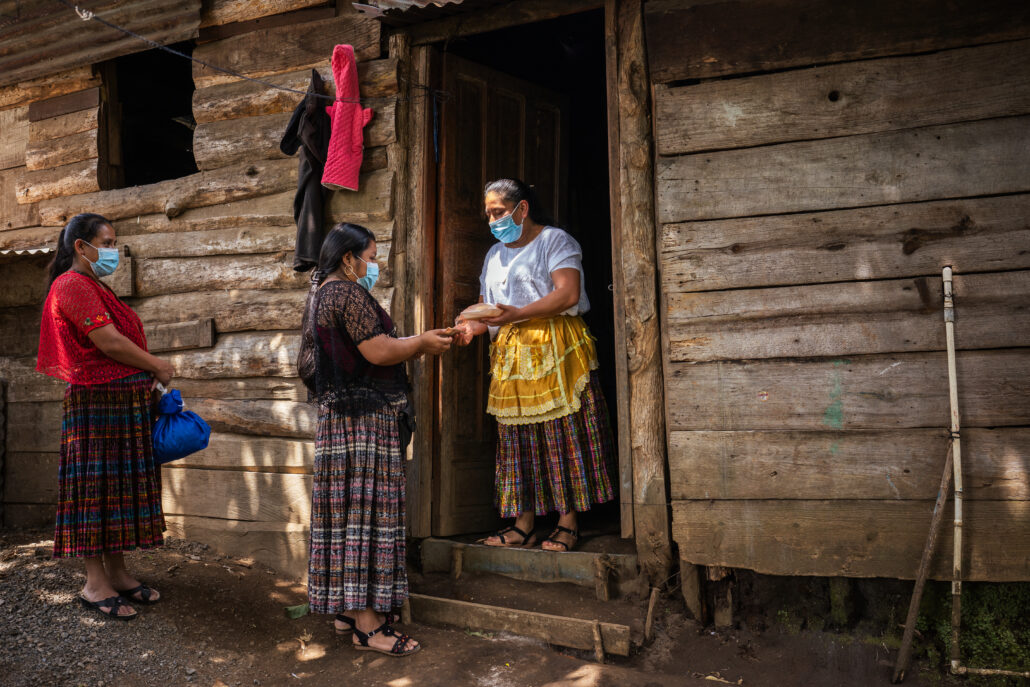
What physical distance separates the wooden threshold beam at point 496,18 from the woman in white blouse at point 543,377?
96cm

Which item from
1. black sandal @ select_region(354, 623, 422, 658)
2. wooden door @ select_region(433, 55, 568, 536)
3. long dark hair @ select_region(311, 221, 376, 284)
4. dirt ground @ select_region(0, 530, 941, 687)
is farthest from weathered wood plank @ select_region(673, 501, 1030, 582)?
long dark hair @ select_region(311, 221, 376, 284)

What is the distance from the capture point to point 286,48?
5.16 meters

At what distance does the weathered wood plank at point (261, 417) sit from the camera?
4.90 meters

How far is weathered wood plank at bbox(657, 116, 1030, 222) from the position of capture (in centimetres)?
357

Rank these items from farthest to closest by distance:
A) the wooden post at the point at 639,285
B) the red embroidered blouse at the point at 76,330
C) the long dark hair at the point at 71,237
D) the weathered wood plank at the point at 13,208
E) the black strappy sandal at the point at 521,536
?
the weathered wood plank at the point at 13,208 → the black strappy sandal at the point at 521,536 → the wooden post at the point at 639,285 → the long dark hair at the point at 71,237 → the red embroidered blouse at the point at 76,330

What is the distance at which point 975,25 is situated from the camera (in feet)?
11.8

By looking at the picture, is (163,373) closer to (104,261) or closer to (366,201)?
(104,261)

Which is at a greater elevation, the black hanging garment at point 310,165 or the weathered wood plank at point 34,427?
the black hanging garment at point 310,165

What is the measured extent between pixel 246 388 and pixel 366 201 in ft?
4.72

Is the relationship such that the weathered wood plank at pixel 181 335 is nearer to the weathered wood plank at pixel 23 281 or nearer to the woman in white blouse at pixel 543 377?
the weathered wood plank at pixel 23 281

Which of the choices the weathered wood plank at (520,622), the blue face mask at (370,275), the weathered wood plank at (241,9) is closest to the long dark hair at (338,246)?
the blue face mask at (370,275)

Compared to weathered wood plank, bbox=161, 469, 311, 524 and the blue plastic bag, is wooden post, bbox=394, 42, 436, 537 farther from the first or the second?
the blue plastic bag

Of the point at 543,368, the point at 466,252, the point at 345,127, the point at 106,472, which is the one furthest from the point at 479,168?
the point at 106,472

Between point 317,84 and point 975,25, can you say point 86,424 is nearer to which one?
point 317,84
